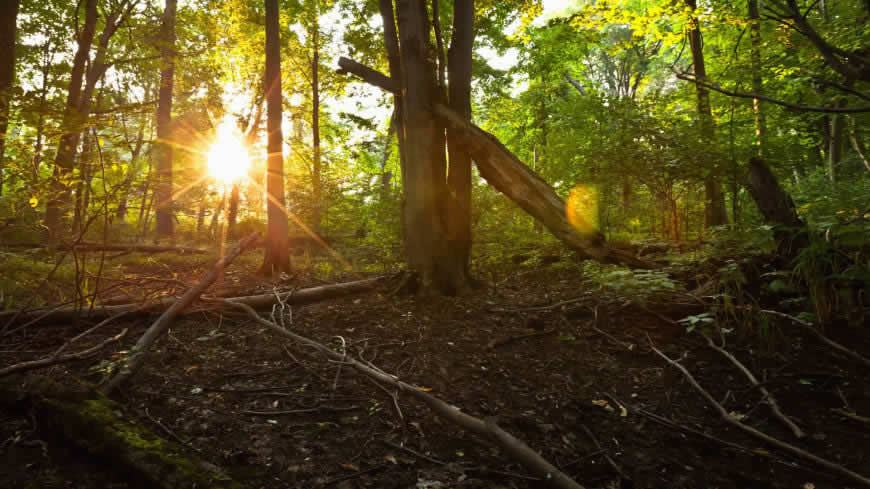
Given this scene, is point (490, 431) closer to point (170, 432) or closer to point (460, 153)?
point (170, 432)

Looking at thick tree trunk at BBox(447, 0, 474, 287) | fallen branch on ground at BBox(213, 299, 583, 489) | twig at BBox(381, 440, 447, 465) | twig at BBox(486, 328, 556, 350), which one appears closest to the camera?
fallen branch on ground at BBox(213, 299, 583, 489)

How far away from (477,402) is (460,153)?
3.78m

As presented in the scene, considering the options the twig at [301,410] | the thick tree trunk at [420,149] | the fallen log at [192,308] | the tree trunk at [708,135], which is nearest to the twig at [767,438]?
the twig at [301,410]

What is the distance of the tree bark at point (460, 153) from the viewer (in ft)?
18.5

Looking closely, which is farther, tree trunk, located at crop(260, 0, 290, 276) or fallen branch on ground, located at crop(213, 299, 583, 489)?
tree trunk, located at crop(260, 0, 290, 276)

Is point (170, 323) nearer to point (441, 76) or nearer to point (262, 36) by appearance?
point (441, 76)

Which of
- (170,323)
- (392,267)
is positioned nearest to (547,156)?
(392,267)

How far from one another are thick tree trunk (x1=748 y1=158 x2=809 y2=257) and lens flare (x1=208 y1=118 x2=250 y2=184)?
17.3 metres

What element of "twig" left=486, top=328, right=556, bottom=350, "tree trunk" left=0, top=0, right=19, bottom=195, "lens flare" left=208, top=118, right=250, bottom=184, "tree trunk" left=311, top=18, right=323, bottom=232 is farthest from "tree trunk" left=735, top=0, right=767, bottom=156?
"lens flare" left=208, top=118, right=250, bottom=184

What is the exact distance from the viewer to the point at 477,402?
2871mm

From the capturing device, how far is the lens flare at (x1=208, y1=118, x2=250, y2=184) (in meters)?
17.5

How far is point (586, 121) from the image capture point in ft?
30.7

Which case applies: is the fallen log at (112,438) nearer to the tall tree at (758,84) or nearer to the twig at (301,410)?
the twig at (301,410)

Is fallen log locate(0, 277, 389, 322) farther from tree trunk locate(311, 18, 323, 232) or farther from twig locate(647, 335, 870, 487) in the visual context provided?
tree trunk locate(311, 18, 323, 232)
